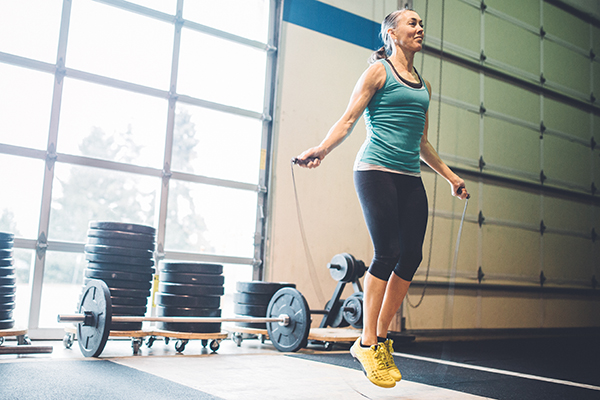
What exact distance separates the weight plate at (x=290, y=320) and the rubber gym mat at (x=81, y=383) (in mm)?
1241

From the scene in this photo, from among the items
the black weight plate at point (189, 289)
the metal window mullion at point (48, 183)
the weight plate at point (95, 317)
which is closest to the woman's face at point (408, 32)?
the weight plate at point (95, 317)

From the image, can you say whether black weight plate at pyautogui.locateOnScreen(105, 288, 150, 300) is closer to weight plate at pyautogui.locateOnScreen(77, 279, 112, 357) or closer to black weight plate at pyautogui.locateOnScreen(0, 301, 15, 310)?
weight plate at pyautogui.locateOnScreen(77, 279, 112, 357)

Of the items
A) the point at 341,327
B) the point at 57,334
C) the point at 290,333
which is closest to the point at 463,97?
the point at 341,327

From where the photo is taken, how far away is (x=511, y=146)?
22.2 feet

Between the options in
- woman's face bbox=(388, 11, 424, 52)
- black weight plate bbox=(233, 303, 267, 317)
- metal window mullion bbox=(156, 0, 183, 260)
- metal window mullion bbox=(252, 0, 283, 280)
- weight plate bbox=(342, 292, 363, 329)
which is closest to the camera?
woman's face bbox=(388, 11, 424, 52)

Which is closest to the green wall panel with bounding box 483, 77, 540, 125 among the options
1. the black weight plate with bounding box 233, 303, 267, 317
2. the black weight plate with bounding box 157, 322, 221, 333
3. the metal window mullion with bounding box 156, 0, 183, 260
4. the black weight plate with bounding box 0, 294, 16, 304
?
the metal window mullion with bounding box 156, 0, 183, 260

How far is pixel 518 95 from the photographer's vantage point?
6902 millimetres

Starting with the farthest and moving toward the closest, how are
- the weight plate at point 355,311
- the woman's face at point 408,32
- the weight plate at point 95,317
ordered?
the weight plate at point 355,311
the weight plate at point 95,317
the woman's face at point 408,32

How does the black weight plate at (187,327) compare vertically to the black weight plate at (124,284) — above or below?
below

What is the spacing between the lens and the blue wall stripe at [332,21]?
5204 mm

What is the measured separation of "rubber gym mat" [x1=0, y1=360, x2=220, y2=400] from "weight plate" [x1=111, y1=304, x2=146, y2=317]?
0.60 metres

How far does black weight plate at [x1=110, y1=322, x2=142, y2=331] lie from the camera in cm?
345

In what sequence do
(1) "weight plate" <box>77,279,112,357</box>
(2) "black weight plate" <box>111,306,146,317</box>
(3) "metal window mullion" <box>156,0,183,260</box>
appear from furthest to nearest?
(3) "metal window mullion" <box>156,0,183,260</box>, (2) "black weight plate" <box>111,306,146,317</box>, (1) "weight plate" <box>77,279,112,357</box>

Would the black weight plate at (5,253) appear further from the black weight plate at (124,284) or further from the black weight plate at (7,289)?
Answer: the black weight plate at (124,284)
